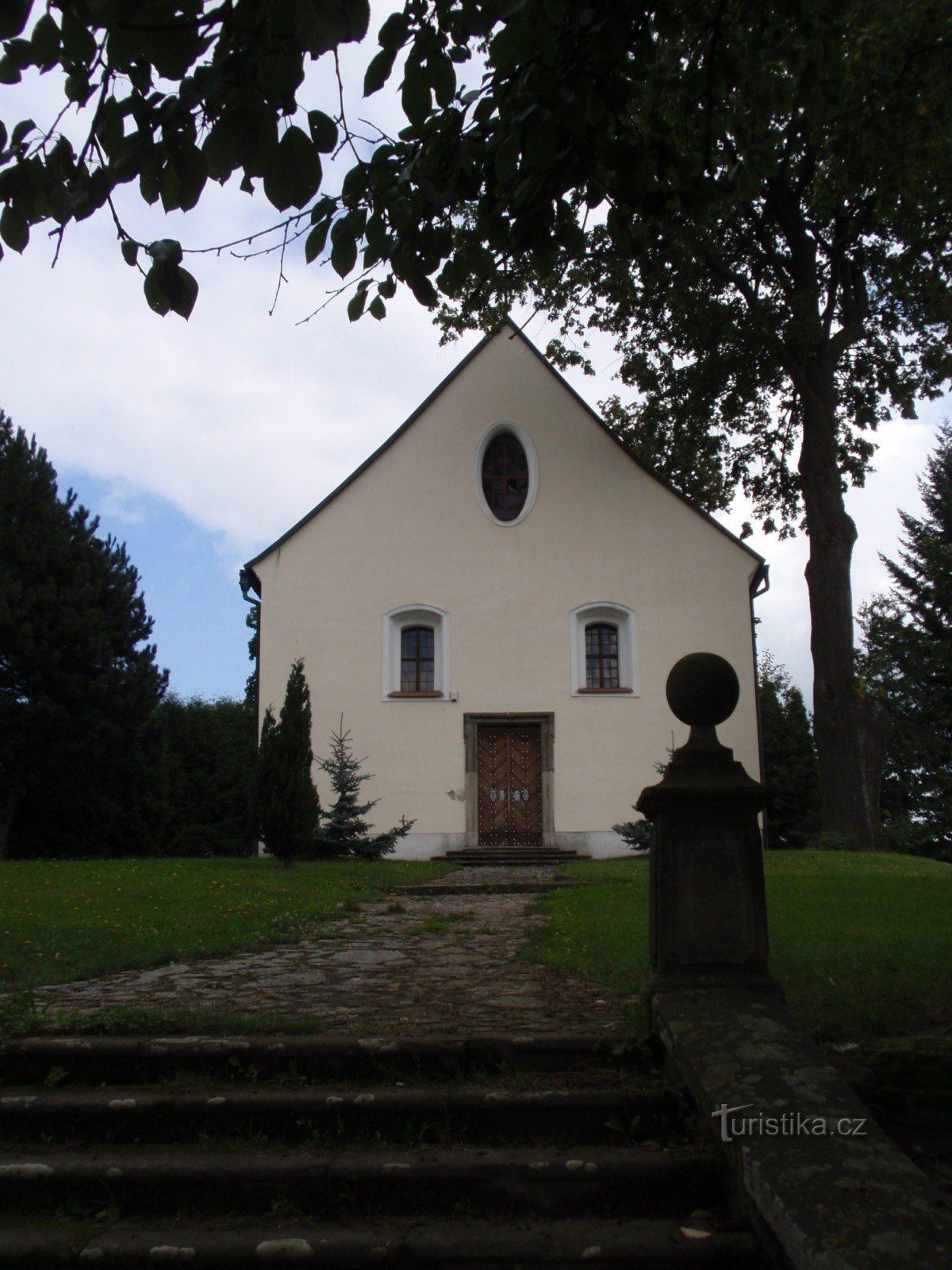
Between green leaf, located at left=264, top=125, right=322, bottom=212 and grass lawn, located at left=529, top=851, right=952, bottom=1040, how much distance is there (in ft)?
11.8

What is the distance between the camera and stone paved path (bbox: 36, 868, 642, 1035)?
4.71 m

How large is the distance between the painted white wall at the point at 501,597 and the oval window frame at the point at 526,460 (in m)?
0.08

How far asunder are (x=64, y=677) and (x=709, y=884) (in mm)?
19343

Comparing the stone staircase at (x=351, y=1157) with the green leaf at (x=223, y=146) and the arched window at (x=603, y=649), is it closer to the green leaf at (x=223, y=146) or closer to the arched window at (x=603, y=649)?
the green leaf at (x=223, y=146)

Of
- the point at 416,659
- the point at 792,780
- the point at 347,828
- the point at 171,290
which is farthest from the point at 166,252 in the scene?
the point at 792,780

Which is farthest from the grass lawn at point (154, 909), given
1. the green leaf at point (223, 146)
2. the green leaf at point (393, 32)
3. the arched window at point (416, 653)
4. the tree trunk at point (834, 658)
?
the tree trunk at point (834, 658)

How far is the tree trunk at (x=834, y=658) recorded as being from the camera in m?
18.2

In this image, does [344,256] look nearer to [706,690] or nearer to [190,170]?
[190,170]

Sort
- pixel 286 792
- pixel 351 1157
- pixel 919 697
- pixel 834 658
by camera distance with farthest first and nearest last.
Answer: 1. pixel 919 697
2. pixel 834 658
3. pixel 286 792
4. pixel 351 1157

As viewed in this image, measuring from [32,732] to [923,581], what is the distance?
2808 cm

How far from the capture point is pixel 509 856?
1864cm

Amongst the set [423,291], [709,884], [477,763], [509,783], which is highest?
[423,291]

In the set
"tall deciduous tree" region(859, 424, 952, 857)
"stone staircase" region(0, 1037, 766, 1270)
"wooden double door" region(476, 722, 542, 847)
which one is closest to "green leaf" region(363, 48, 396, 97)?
"stone staircase" region(0, 1037, 766, 1270)

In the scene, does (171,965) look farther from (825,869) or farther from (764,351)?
(764,351)
